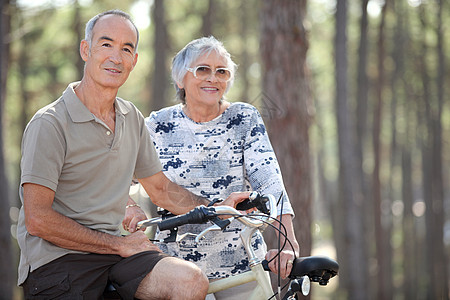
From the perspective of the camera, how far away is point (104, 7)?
54.9 feet

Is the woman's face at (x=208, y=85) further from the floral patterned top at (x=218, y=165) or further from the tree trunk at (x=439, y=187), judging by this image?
the tree trunk at (x=439, y=187)

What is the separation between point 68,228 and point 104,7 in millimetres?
14753

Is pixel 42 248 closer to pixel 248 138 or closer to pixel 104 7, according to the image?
pixel 248 138

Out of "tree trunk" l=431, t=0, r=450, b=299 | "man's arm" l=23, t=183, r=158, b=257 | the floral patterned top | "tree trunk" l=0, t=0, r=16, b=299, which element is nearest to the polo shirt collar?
"man's arm" l=23, t=183, r=158, b=257

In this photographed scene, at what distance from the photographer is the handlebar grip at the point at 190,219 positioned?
2.92 m

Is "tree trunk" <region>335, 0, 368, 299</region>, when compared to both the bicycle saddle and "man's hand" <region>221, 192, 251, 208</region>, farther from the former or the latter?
the bicycle saddle

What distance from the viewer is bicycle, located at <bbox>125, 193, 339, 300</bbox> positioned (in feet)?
9.66

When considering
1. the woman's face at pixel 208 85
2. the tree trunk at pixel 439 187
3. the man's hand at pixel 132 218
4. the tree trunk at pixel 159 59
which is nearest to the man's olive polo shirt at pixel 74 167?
the man's hand at pixel 132 218

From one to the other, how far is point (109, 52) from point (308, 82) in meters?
4.86

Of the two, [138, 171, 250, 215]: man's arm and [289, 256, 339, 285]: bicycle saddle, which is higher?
[138, 171, 250, 215]: man's arm

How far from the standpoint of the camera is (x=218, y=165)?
3.93m

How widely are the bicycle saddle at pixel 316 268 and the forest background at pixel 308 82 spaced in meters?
4.45

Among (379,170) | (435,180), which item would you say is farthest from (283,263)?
(435,180)

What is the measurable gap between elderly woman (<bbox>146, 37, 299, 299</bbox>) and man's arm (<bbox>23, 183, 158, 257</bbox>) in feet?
2.69
